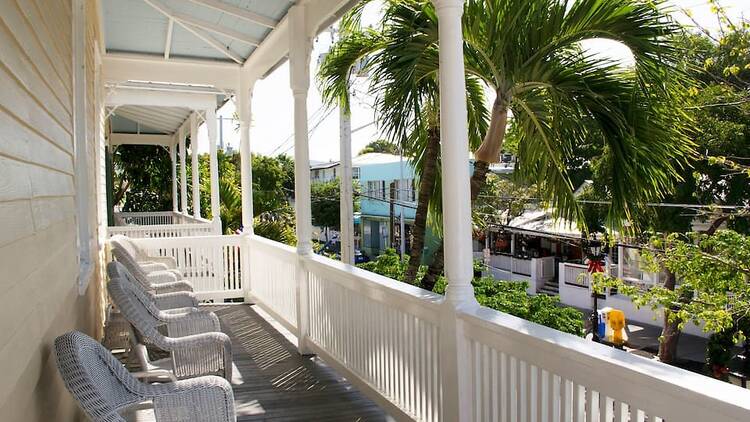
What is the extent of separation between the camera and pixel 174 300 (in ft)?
15.1

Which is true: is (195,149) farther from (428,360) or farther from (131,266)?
(428,360)

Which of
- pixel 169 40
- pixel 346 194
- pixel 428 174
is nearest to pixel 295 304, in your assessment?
pixel 428 174

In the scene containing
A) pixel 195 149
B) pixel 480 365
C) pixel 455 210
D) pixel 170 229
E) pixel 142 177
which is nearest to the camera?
pixel 480 365

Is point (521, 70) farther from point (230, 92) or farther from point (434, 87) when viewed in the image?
point (230, 92)

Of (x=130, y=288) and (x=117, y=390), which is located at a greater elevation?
(x=130, y=288)

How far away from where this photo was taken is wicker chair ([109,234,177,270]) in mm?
6125

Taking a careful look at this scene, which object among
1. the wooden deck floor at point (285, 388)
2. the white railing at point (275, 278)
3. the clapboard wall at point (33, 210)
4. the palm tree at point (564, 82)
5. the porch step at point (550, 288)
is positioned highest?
the palm tree at point (564, 82)

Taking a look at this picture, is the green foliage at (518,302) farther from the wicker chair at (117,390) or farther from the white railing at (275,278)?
the wicker chair at (117,390)

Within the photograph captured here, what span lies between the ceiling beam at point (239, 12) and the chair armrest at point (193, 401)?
12.2 ft

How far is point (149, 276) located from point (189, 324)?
226 centimetres

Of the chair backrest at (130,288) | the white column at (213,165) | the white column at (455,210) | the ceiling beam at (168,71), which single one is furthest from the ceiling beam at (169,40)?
the white column at (455,210)

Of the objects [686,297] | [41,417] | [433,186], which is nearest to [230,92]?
[433,186]

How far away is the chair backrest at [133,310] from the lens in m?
3.16

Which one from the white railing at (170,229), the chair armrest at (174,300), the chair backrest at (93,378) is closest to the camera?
the chair backrest at (93,378)
